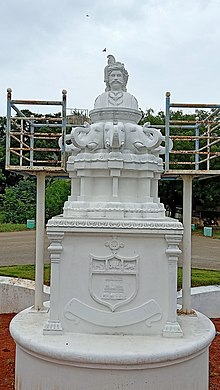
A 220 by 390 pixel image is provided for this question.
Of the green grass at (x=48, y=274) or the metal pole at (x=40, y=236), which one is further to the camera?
the green grass at (x=48, y=274)

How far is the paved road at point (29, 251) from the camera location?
1385cm

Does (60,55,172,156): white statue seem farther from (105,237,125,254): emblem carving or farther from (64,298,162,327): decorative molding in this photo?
(64,298,162,327): decorative molding

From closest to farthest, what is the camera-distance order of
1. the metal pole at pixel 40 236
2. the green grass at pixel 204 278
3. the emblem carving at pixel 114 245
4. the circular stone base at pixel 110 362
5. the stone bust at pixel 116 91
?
the circular stone base at pixel 110 362 → the emblem carving at pixel 114 245 → the stone bust at pixel 116 91 → the metal pole at pixel 40 236 → the green grass at pixel 204 278

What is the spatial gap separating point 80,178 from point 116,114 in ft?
3.44

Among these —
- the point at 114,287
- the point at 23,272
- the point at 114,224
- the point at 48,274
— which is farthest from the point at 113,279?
the point at 23,272

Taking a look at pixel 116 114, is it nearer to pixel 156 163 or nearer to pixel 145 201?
pixel 156 163

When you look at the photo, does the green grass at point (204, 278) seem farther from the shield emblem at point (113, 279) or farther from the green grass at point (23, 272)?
the shield emblem at point (113, 279)

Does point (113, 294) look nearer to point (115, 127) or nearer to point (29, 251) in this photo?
point (115, 127)

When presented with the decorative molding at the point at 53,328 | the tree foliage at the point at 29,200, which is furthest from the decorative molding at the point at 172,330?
the tree foliage at the point at 29,200

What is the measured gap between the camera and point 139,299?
5.66 metres

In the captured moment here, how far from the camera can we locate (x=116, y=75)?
654 cm

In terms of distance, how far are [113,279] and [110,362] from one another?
1075 mm

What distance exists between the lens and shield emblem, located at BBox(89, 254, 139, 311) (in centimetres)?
564

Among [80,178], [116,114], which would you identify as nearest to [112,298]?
[80,178]
